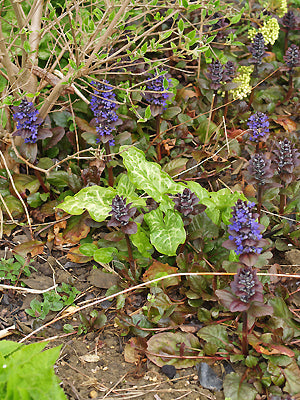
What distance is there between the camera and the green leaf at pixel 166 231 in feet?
8.68

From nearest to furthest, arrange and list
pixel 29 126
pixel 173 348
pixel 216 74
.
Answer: pixel 173 348 → pixel 29 126 → pixel 216 74

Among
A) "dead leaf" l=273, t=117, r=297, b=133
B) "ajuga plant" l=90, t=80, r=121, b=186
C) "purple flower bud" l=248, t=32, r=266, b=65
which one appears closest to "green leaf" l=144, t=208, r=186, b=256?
"ajuga plant" l=90, t=80, r=121, b=186

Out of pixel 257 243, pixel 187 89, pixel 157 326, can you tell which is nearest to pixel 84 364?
pixel 157 326

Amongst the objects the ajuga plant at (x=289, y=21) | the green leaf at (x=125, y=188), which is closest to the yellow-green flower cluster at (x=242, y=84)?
the ajuga plant at (x=289, y=21)

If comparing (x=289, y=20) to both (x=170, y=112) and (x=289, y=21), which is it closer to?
(x=289, y=21)

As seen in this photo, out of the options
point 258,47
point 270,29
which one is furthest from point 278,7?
point 258,47

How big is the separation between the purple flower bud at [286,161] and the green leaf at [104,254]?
1.15 metres

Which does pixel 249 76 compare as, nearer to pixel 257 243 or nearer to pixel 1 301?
pixel 257 243

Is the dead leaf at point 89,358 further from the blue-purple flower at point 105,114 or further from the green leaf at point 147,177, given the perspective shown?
the blue-purple flower at point 105,114

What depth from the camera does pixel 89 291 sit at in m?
2.77

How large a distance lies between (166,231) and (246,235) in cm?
68

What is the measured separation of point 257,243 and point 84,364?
1.09 metres

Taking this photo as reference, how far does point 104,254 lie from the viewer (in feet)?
9.16

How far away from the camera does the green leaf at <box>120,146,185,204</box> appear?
9.22 ft
